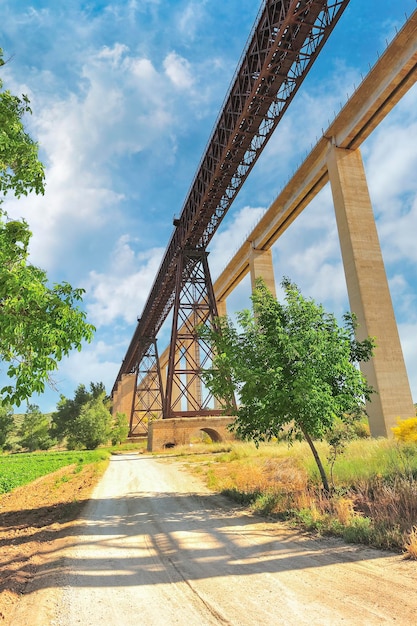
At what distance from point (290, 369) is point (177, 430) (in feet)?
65.8

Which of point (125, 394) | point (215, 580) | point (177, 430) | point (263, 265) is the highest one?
point (263, 265)

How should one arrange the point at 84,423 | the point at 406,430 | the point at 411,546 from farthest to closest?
the point at 84,423 → the point at 406,430 → the point at 411,546

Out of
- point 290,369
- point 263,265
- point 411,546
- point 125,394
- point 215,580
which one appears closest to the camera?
point 215,580

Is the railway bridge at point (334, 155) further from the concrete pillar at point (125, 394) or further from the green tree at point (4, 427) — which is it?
the green tree at point (4, 427)

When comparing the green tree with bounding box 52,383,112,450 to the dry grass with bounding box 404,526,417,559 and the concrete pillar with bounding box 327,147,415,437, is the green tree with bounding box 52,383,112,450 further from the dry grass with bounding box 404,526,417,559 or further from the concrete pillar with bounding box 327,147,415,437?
the dry grass with bounding box 404,526,417,559

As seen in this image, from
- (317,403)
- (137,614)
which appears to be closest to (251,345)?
(317,403)

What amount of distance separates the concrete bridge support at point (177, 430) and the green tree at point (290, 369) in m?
18.4

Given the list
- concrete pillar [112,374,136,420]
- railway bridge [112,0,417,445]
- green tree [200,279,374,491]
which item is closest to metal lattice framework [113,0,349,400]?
railway bridge [112,0,417,445]

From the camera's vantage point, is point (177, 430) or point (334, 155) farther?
point (177, 430)

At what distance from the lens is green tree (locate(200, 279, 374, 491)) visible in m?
8.18

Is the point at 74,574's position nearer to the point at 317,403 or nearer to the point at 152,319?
the point at 317,403

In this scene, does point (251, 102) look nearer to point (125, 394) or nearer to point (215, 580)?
point (215, 580)

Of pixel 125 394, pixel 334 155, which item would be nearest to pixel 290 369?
pixel 334 155

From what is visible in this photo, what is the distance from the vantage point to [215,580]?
4.29 meters
